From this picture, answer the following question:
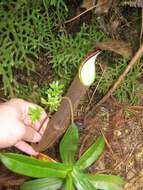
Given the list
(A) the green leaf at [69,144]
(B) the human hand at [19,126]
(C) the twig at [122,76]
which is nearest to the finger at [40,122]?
(B) the human hand at [19,126]

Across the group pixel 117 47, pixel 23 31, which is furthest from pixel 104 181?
pixel 23 31

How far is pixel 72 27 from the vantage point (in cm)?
146

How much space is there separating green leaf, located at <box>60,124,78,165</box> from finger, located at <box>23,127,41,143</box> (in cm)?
11

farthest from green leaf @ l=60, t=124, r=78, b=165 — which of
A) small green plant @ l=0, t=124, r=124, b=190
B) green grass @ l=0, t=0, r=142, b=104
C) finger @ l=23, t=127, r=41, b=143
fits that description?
green grass @ l=0, t=0, r=142, b=104

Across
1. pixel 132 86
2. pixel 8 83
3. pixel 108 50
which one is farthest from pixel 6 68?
pixel 132 86

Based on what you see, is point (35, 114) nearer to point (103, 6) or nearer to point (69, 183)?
point (69, 183)

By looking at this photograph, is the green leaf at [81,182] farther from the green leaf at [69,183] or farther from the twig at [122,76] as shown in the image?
the twig at [122,76]

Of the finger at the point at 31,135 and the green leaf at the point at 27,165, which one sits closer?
the green leaf at the point at 27,165

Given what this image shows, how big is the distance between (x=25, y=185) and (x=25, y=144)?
145 mm

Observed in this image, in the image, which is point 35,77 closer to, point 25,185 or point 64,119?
point 64,119

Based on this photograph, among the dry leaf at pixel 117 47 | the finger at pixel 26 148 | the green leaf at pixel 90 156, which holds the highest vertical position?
the dry leaf at pixel 117 47

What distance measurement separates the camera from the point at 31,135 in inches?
56.9

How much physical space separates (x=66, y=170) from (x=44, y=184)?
0.09 meters

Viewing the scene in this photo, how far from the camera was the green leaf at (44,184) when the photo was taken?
4.59 feet
